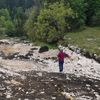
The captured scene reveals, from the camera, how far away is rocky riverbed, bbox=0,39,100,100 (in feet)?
87.6

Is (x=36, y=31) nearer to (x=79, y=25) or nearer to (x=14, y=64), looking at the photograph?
(x=79, y=25)

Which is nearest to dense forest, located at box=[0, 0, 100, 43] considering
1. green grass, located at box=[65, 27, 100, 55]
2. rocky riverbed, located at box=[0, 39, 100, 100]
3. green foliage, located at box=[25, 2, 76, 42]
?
green foliage, located at box=[25, 2, 76, 42]

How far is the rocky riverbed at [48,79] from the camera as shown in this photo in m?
26.7

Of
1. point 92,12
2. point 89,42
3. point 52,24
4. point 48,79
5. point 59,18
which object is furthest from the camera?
point 92,12

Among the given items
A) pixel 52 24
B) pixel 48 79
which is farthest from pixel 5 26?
pixel 48 79

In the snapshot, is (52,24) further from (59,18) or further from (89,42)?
(89,42)

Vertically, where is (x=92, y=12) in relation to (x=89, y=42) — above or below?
below

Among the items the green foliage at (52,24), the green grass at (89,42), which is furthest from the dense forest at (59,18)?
the green grass at (89,42)

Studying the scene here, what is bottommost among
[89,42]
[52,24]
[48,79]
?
[89,42]

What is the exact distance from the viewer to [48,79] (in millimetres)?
31953

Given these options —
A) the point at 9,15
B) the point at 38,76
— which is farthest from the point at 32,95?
the point at 9,15

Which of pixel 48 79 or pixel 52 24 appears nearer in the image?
pixel 48 79

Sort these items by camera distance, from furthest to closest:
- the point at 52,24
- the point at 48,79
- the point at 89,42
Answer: the point at 52,24 → the point at 89,42 → the point at 48,79

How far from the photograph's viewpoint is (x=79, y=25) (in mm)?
71438
